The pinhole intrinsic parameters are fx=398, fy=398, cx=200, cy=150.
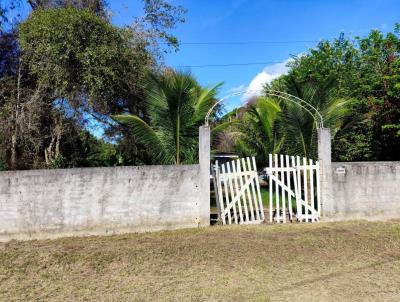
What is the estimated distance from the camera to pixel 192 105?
9328 millimetres

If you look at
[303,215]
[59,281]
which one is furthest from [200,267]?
[303,215]

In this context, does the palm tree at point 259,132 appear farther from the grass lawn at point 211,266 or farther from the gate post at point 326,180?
the grass lawn at point 211,266

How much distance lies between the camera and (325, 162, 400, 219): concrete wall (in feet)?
27.2

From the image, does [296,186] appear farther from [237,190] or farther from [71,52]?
[71,52]

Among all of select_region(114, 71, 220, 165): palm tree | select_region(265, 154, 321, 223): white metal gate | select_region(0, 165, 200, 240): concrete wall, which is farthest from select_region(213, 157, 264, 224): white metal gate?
select_region(114, 71, 220, 165): palm tree

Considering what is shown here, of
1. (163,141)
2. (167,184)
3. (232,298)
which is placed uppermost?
(163,141)

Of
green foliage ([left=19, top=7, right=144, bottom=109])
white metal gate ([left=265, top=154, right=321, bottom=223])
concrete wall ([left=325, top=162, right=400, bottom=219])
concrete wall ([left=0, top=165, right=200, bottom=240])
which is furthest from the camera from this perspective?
green foliage ([left=19, top=7, right=144, bottom=109])

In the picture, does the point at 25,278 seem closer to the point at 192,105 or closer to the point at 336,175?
the point at 192,105

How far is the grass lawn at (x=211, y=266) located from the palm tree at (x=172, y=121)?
2.29 meters

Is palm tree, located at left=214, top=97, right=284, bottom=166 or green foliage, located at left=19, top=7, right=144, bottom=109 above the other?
green foliage, located at left=19, top=7, right=144, bottom=109

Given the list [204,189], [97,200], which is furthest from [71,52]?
[204,189]

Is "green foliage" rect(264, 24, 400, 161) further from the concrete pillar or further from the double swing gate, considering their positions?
the concrete pillar

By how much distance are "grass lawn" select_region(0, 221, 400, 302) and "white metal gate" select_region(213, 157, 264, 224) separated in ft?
2.06

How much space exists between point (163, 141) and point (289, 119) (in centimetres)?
323
